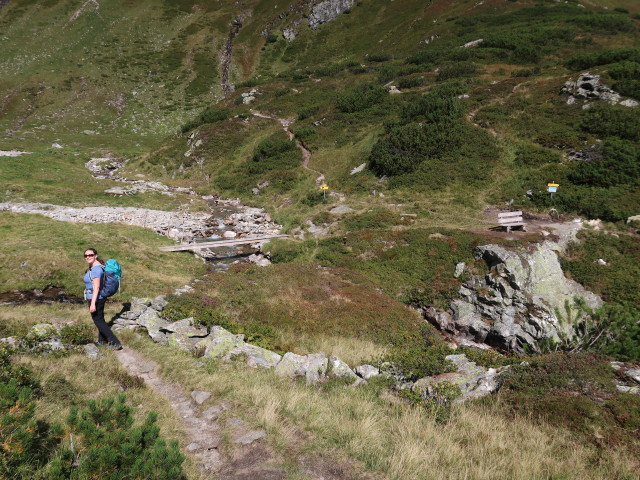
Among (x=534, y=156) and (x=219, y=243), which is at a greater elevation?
(x=534, y=156)

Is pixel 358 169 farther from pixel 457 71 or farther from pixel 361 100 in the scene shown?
pixel 457 71

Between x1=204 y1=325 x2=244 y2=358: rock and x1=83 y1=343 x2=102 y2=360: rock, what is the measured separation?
9.64 ft

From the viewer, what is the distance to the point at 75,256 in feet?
65.1

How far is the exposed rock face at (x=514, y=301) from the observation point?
53.2ft

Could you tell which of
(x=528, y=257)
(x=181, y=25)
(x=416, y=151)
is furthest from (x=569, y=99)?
(x=181, y=25)

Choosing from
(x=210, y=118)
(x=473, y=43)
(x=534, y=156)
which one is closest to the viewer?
(x=534, y=156)

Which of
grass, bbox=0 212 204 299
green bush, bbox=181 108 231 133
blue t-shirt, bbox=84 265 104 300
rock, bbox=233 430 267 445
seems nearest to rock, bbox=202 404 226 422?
rock, bbox=233 430 267 445

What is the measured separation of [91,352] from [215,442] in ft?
17.7

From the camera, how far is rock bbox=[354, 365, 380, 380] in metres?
10.0

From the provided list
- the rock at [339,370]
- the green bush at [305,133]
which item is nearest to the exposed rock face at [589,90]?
the green bush at [305,133]

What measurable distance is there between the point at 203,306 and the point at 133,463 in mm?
10692

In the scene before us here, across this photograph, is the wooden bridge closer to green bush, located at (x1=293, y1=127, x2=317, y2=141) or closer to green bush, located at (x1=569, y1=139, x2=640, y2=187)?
green bush, located at (x1=293, y1=127, x2=317, y2=141)

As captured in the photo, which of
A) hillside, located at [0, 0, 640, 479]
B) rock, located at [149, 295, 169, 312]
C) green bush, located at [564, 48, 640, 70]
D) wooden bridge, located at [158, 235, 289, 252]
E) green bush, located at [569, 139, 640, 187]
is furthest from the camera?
green bush, located at [564, 48, 640, 70]

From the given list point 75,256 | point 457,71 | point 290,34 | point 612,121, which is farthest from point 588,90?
point 290,34
